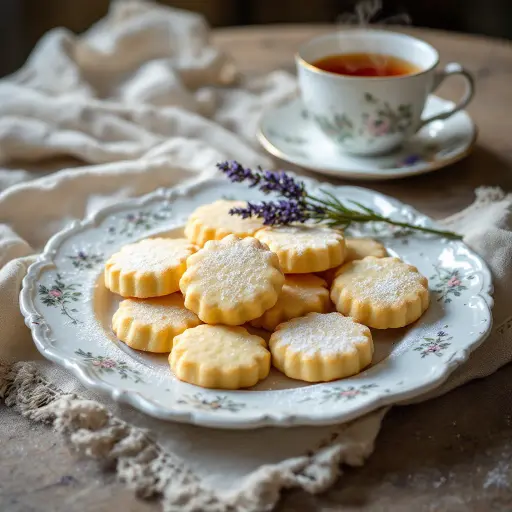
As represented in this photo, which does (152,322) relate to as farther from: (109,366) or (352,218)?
(352,218)

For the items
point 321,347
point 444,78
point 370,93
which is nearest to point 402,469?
point 321,347

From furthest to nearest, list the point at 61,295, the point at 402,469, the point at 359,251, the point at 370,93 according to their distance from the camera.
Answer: the point at 370,93 < the point at 359,251 < the point at 61,295 < the point at 402,469

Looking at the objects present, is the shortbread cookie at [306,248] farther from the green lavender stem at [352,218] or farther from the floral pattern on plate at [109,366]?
the floral pattern on plate at [109,366]

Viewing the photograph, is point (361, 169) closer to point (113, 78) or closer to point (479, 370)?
point (479, 370)

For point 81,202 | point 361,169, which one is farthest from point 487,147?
point 81,202

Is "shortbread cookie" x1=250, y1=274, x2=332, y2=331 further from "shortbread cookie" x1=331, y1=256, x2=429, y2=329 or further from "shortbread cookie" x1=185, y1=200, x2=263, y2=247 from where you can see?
"shortbread cookie" x1=185, y1=200, x2=263, y2=247

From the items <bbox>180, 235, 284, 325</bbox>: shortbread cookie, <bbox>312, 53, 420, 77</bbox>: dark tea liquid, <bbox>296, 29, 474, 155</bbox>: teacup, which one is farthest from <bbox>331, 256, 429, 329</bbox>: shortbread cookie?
<bbox>312, 53, 420, 77</bbox>: dark tea liquid

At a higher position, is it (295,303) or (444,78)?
(444,78)
